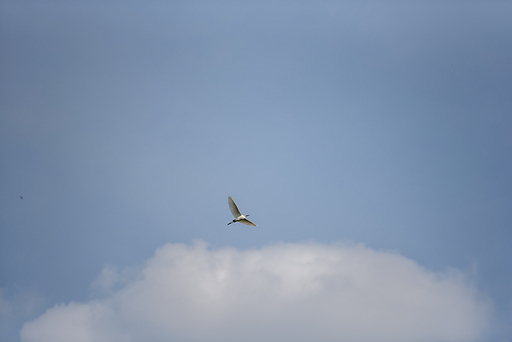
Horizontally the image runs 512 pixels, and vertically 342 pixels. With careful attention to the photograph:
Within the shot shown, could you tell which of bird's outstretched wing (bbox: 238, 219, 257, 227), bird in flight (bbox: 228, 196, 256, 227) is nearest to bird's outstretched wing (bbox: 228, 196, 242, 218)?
bird in flight (bbox: 228, 196, 256, 227)

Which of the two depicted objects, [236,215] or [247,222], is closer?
[236,215]

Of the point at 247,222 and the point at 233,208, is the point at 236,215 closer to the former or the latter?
the point at 233,208

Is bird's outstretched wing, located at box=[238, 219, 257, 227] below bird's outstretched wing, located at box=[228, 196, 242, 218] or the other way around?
below

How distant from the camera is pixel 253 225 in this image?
46688 mm

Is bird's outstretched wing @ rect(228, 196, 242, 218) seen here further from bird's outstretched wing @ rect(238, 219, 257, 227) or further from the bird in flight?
bird's outstretched wing @ rect(238, 219, 257, 227)

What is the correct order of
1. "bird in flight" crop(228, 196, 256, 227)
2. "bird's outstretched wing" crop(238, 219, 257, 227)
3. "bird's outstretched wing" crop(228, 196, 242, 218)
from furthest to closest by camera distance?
1. "bird's outstretched wing" crop(238, 219, 257, 227)
2. "bird in flight" crop(228, 196, 256, 227)
3. "bird's outstretched wing" crop(228, 196, 242, 218)

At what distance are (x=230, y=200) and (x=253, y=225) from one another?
14.9ft

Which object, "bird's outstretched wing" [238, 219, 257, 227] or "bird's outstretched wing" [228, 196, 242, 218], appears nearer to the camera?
"bird's outstretched wing" [228, 196, 242, 218]

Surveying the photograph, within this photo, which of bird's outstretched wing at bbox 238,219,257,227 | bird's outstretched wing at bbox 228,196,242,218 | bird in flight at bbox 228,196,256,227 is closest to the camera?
bird's outstretched wing at bbox 228,196,242,218

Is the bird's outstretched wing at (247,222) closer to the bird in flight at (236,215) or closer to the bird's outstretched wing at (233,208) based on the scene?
the bird in flight at (236,215)

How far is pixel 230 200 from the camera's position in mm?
45375

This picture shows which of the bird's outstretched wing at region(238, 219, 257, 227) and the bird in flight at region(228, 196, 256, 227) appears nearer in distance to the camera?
the bird in flight at region(228, 196, 256, 227)

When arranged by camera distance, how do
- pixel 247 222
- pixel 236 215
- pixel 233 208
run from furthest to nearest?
pixel 247 222 → pixel 236 215 → pixel 233 208

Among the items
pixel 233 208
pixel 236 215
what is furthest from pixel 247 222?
pixel 233 208
